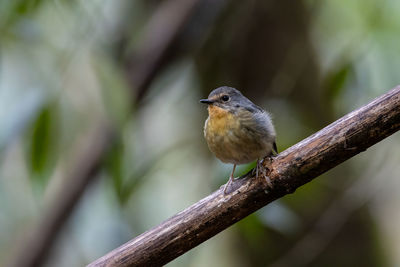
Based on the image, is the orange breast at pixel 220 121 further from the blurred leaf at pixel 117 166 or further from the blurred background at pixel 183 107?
the blurred leaf at pixel 117 166

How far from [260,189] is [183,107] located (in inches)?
101

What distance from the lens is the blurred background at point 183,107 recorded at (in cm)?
355

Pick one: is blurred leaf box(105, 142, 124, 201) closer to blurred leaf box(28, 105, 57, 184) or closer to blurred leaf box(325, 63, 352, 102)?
blurred leaf box(28, 105, 57, 184)

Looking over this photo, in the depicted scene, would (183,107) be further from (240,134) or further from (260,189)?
(260,189)

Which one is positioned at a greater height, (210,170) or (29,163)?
(29,163)

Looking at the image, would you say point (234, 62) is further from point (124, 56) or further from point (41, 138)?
point (41, 138)

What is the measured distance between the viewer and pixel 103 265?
7.38 ft

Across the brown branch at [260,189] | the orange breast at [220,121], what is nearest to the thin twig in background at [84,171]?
the orange breast at [220,121]

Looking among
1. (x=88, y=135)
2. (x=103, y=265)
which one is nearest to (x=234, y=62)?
(x=88, y=135)

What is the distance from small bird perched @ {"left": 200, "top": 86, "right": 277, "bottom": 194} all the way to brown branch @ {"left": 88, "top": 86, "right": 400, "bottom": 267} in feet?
1.23

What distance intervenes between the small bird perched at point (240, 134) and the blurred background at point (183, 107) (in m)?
0.40

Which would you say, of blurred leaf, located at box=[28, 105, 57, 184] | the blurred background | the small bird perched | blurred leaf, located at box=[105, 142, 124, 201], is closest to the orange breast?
the small bird perched

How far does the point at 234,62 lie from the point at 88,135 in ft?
4.01

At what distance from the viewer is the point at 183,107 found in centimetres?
477
